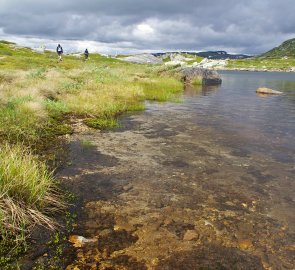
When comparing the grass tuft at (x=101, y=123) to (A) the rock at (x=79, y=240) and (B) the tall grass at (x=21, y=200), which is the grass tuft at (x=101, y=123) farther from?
(A) the rock at (x=79, y=240)

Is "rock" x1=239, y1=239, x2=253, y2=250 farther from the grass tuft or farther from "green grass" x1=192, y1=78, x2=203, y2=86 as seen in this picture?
"green grass" x1=192, y1=78, x2=203, y2=86

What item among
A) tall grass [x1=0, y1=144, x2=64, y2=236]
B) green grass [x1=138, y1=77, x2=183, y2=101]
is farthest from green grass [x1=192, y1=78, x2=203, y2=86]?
tall grass [x1=0, y1=144, x2=64, y2=236]

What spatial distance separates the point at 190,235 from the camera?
6.61 m

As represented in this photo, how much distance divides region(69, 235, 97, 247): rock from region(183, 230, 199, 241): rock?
1.74 m

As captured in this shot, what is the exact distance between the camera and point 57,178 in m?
9.34

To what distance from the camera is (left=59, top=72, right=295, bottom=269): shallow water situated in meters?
6.00

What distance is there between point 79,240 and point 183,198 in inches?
116

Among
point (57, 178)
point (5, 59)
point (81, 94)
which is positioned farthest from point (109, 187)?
point (5, 59)

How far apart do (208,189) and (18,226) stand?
4817 mm

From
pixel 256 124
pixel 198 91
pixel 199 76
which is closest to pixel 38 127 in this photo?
pixel 256 124

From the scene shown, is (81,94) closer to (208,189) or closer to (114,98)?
(114,98)

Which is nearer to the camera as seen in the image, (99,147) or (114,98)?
(99,147)

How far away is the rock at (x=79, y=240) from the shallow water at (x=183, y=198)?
4.0 inches

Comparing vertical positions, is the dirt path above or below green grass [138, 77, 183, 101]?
below
